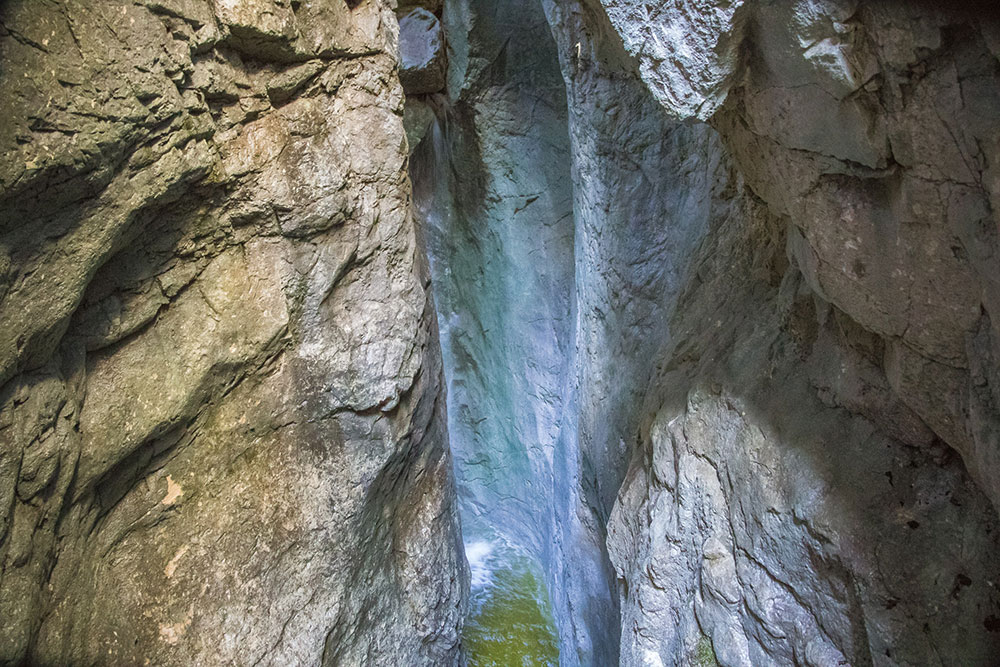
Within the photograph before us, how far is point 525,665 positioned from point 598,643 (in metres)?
1.04

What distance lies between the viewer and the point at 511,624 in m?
5.34

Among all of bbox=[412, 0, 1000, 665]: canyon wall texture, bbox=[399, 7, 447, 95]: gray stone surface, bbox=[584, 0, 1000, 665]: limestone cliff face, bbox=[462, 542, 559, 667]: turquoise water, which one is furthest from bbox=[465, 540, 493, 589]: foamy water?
bbox=[399, 7, 447, 95]: gray stone surface

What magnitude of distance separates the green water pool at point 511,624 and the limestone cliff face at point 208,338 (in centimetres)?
207

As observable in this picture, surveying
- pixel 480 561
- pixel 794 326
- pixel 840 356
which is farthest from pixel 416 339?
pixel 480 561

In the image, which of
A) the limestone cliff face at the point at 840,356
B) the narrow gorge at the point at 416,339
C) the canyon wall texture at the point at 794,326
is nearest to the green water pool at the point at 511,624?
the canyon wall texture at the point at 794,326

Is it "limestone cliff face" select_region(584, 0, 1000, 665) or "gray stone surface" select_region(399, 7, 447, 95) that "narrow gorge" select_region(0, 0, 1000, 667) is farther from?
"gray stone surface" select_region(399, 7, 447, 95)

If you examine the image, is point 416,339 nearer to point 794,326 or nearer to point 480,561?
point 794,326

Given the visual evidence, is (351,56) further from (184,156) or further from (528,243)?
(528,243)

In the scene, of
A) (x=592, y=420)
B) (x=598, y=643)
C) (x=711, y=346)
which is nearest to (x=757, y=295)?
(x=711, y=346)

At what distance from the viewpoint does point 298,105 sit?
241 cm

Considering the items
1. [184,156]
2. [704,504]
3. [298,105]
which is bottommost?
[704,504]

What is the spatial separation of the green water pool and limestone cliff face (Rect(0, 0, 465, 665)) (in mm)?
2068

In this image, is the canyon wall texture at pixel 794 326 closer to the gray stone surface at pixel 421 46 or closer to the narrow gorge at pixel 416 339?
the narrow gorge at pixel 416 339

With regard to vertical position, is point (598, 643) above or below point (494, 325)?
below
